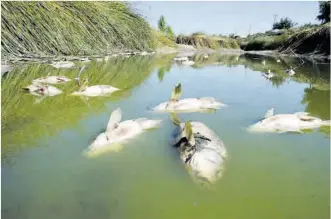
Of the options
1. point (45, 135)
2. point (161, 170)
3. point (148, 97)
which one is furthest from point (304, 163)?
point (148, 97)

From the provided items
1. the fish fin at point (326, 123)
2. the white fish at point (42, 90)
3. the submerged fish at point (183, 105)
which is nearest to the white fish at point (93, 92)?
the white fish at point (42, 90)

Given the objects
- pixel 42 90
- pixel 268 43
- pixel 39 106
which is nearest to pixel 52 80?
Answer: pixel 42 90

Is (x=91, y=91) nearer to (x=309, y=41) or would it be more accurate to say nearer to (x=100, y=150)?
(x=100, y=150)

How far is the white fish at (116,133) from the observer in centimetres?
374

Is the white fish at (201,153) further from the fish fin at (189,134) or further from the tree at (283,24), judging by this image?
the tree at (283,24)

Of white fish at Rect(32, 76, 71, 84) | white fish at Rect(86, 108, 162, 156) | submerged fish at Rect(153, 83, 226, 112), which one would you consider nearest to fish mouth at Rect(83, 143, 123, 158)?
white fish at Rect(86, 108, 162, 156)

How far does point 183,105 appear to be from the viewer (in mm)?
5559

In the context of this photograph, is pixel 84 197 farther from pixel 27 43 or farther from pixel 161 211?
pixel 27 43

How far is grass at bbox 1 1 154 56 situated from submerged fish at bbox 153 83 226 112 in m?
5.56

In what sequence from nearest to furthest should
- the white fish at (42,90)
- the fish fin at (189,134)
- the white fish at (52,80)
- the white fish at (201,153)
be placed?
the white fish at (201,153)
the fish fin at (189,134)
the white fish at (42,90)
the white fish at (52,80)

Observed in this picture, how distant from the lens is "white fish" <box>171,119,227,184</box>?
10.1 feet

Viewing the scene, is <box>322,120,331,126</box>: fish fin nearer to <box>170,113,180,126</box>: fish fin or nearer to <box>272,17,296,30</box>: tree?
<box>170,113,180,126</box>: fish fin

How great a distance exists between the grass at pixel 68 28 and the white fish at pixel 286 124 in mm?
7070

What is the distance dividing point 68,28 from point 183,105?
7741 mm
